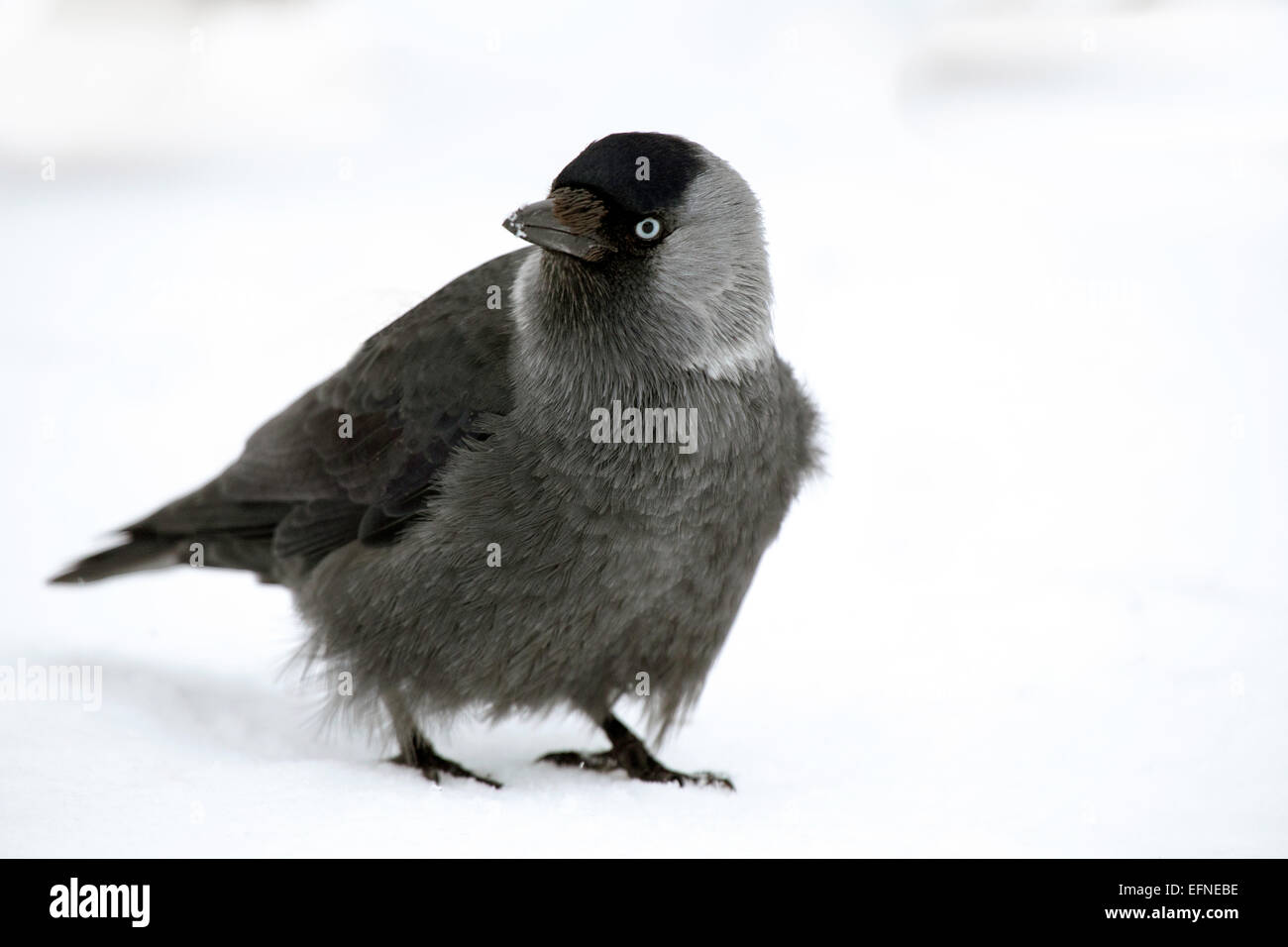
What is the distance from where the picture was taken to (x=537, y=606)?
13.9 ft

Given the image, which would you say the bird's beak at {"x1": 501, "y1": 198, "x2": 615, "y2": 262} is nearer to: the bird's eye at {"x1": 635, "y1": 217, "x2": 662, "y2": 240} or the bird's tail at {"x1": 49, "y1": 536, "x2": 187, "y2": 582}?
the bird's eye at {"x1": 635, "y1": 217, "x2": 662, "y2": 240}

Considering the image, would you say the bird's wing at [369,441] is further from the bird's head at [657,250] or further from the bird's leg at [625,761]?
the bird's leg at [625,761]

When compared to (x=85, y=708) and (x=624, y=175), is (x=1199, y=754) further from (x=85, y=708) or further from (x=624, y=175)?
(x=85, y=708)

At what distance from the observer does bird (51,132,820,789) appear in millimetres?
4168

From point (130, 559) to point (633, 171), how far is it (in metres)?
2.64

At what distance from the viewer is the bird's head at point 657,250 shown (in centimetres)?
404

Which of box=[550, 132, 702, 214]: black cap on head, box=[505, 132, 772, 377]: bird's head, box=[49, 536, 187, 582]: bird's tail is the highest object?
box=[550, 132, 702, 214]: black cap on head

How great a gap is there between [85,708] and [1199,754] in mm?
3685

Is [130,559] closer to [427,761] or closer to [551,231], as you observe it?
[427,761]

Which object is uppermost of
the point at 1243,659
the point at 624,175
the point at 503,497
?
the point at 624,175

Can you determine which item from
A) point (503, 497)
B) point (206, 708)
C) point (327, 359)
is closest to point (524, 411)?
point (503, 497)

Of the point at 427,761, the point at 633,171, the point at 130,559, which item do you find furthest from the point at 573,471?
the point at 130,559

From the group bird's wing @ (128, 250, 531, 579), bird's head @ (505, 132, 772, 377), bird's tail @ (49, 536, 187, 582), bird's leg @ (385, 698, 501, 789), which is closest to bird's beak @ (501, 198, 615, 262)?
bird's head @ (505, 132, 772, 377)

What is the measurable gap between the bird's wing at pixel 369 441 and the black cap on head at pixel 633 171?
0.65 metres
